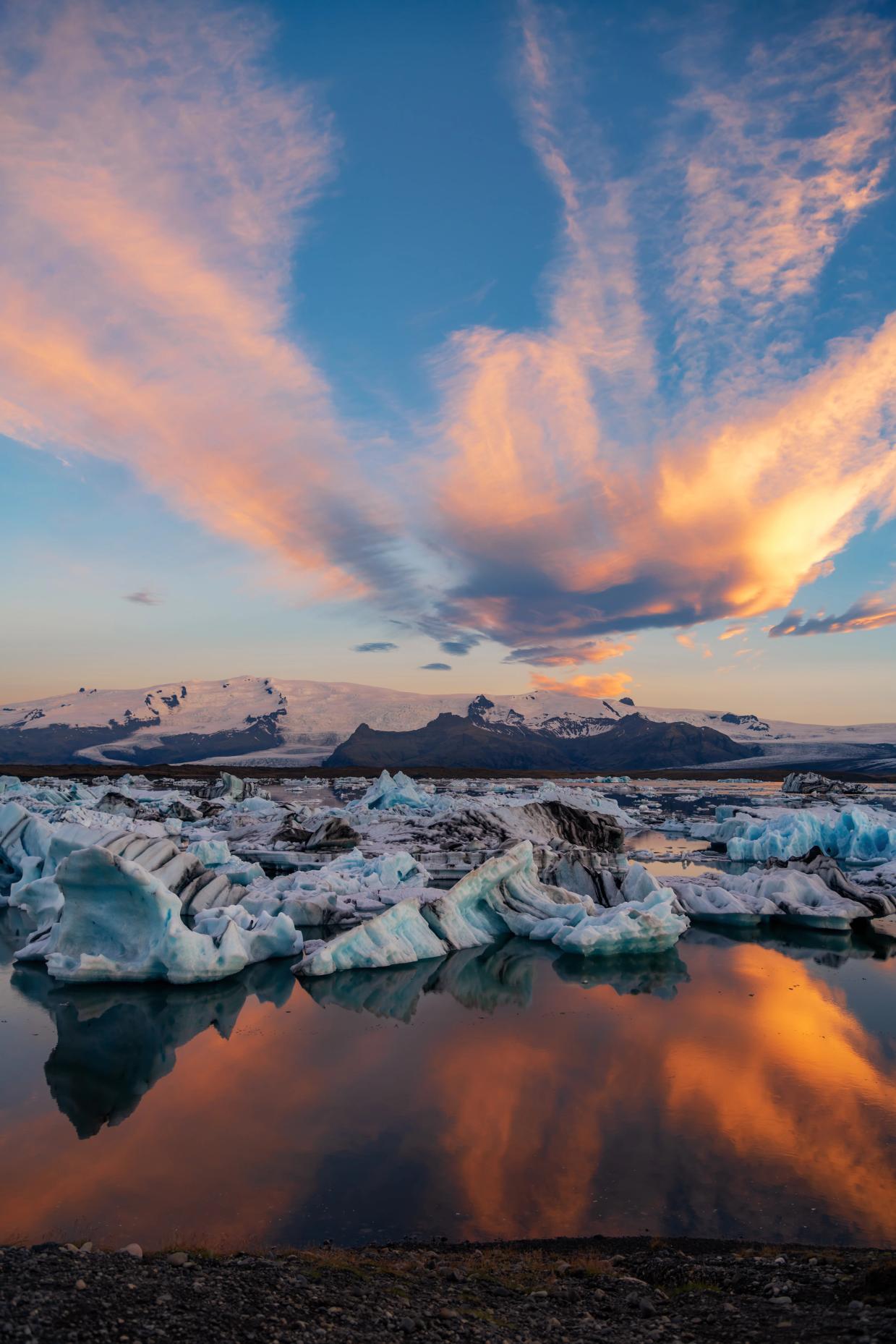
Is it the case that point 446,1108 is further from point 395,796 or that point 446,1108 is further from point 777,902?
point 395,796

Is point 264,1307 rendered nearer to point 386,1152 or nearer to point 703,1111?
point 386,1152

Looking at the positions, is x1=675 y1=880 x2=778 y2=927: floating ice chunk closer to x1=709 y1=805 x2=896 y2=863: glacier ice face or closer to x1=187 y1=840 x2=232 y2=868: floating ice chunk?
x1=709 y1=805 x2=896 y2=863: glacier ice face

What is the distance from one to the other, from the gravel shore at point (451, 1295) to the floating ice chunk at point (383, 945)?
7.55m

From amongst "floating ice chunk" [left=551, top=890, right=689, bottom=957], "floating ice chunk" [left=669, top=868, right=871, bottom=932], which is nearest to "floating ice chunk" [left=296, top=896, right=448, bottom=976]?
"floating ice chunk" [left=551, top=890, right=689, bottom=957]

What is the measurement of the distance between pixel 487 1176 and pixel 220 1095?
131 inches

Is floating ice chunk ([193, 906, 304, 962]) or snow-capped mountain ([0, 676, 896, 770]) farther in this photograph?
snow-capped mountain ([0, 676, 896, 770])

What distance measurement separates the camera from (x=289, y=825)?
84.2ft

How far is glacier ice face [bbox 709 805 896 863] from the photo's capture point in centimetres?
2466

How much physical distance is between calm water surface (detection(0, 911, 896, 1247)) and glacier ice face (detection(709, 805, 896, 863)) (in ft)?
40.7

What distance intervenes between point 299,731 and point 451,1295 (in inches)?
6560

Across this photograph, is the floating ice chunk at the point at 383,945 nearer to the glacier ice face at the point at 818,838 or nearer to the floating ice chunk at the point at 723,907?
the floating ice chunk at the point at 723,907

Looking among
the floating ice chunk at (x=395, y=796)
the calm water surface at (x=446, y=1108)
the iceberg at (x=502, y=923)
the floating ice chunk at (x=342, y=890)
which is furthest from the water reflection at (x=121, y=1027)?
the floating ice chunk at (x=395, y=796)

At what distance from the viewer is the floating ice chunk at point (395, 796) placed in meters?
35.3

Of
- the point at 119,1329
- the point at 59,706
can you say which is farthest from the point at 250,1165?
the point at 59,706
